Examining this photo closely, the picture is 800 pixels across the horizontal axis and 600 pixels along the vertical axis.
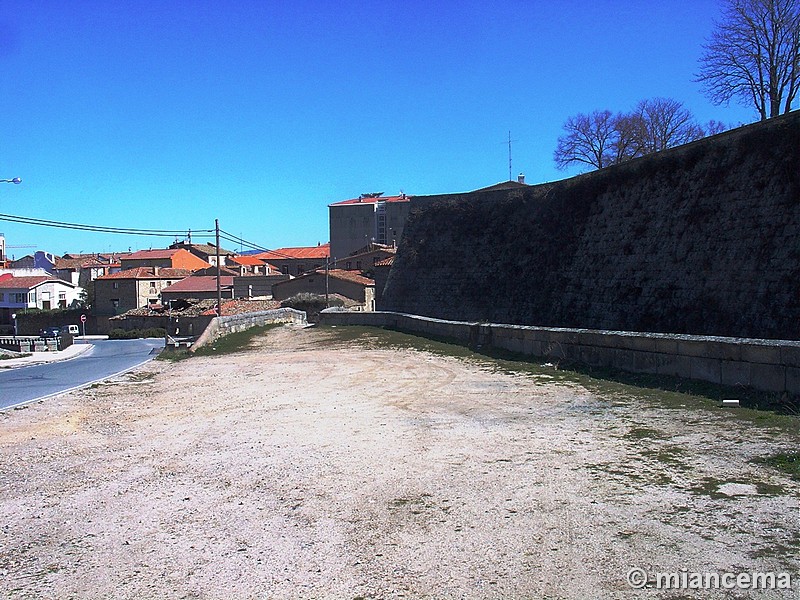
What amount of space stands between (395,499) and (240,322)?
67.2ft

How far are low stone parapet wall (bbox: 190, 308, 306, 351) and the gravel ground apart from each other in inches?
459

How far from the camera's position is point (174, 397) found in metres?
10.8

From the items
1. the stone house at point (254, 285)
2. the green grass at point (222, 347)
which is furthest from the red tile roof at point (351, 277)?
the green grass at point (222, 347)

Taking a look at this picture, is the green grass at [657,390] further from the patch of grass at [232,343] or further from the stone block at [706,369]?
the patch of grass at [232,343]

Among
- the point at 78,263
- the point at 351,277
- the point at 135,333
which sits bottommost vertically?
the point at 135,333

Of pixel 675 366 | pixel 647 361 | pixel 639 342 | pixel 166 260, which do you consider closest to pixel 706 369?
pixel 675 366

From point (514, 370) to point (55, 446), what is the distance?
7268mm

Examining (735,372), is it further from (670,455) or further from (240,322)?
(240,322)

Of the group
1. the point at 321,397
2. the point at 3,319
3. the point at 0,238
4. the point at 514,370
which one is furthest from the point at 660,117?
the point at 0,238

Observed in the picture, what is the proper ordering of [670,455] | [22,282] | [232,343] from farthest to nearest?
[22,282], [232,343], [670,455]

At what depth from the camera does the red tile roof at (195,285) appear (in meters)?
60.2

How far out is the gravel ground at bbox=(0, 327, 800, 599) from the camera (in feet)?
12.6

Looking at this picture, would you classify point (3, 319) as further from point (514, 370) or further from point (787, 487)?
point (787, 487)

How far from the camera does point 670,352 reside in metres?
9.53
